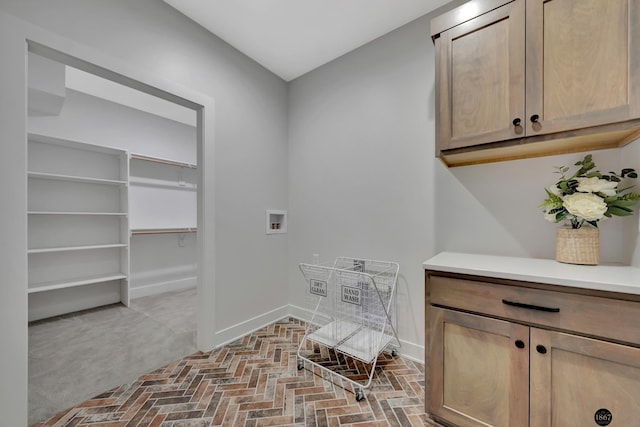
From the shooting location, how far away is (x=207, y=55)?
240 cm

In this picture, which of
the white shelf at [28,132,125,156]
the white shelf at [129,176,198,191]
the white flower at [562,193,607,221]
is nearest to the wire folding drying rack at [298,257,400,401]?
the white flower at [562,193,607,221]

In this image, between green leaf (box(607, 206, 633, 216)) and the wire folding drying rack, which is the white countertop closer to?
green leaf (box(607, 206, 633, 216))

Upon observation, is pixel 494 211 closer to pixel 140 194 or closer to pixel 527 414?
pixel 527 414

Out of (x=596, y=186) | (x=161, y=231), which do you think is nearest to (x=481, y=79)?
(x=596, y=186)

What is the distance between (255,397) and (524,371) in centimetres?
161

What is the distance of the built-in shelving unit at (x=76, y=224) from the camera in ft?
10.2

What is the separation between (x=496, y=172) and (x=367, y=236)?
1.18 metres

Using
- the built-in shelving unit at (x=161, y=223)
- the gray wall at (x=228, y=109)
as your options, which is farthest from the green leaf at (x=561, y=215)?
the built-in shelving unit at (x=161, y=223)

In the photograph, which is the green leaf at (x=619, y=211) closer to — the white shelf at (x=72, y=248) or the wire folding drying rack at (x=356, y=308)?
the wire folding drying rack at (x=356, y=308)

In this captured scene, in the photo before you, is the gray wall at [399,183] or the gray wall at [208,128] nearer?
the gray wall at [208,128]

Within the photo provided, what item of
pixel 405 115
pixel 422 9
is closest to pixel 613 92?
pixel 405 115

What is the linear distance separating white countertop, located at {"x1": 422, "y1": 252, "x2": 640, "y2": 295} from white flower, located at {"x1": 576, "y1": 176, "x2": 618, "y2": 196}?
1.34 feet

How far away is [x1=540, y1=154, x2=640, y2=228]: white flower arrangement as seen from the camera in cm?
135

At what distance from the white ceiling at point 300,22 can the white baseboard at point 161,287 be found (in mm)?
3567
